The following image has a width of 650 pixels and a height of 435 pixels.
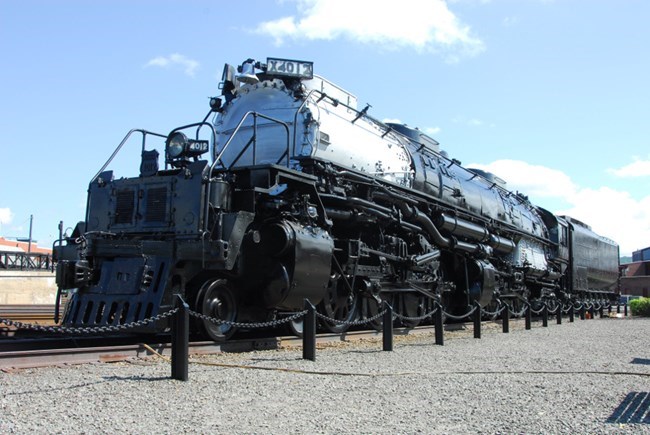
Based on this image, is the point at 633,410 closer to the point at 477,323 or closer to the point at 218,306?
the point at 218,306

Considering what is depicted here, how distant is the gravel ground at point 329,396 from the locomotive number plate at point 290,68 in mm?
4558

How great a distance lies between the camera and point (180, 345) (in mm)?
5969

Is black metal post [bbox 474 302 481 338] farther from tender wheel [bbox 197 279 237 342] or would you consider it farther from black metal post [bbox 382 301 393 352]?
tender wheel [bbox 197 279 237 342]

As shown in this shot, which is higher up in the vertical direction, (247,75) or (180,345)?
(247,75)

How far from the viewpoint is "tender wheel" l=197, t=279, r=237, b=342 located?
26.0ft

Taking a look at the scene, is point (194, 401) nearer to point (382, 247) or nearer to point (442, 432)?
point (442, 432)

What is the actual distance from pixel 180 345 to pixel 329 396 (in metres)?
1.56

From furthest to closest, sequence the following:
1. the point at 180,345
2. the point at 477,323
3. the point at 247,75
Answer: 1. the point at 477,323
2. the point at 247,75
3. the point at 180,345

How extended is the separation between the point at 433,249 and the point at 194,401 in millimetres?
8990

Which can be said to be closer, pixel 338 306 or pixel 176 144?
pixel 176 144

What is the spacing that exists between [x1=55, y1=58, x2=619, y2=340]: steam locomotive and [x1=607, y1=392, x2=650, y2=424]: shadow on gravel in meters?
4.24

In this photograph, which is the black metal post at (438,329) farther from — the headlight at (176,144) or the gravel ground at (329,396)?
the headlight at (176,144)

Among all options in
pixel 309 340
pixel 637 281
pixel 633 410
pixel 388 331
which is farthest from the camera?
pixel 637 281

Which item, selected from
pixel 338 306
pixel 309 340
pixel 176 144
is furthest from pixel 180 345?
pixel 338 306
